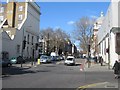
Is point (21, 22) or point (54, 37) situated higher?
point (21, 22)

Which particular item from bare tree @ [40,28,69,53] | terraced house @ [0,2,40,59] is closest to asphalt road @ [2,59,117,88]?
terraced house @ [0,2,40,59]

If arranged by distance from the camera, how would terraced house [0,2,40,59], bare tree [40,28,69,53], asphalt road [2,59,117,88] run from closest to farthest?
1. asphalt road [2,59,117,88]
2. terraced house [0,2,40,59]
3. bare tree [40,28,69,53]

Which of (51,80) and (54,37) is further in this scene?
(54,37)

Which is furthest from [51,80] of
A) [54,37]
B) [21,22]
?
[54,37]

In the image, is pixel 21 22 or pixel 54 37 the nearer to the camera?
pixel 21 22

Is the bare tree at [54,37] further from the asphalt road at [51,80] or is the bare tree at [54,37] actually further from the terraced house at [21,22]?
the asphalt road at [51,80]

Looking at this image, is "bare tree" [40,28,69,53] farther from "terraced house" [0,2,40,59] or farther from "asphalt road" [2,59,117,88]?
"asphalt road" [2,59,117,88]

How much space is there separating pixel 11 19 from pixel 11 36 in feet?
58.5

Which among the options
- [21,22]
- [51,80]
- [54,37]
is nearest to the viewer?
[51,80]

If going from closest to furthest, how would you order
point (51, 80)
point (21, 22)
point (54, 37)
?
point (51, 80) → point (21, 22) → point (54, 37)

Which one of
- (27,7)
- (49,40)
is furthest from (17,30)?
(49,40)

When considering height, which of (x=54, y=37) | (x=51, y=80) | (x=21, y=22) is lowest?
(x=51, y=80)

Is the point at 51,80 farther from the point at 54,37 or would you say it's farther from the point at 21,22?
the point at 54,37

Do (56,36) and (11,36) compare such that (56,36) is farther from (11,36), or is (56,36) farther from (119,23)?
(119,23)
